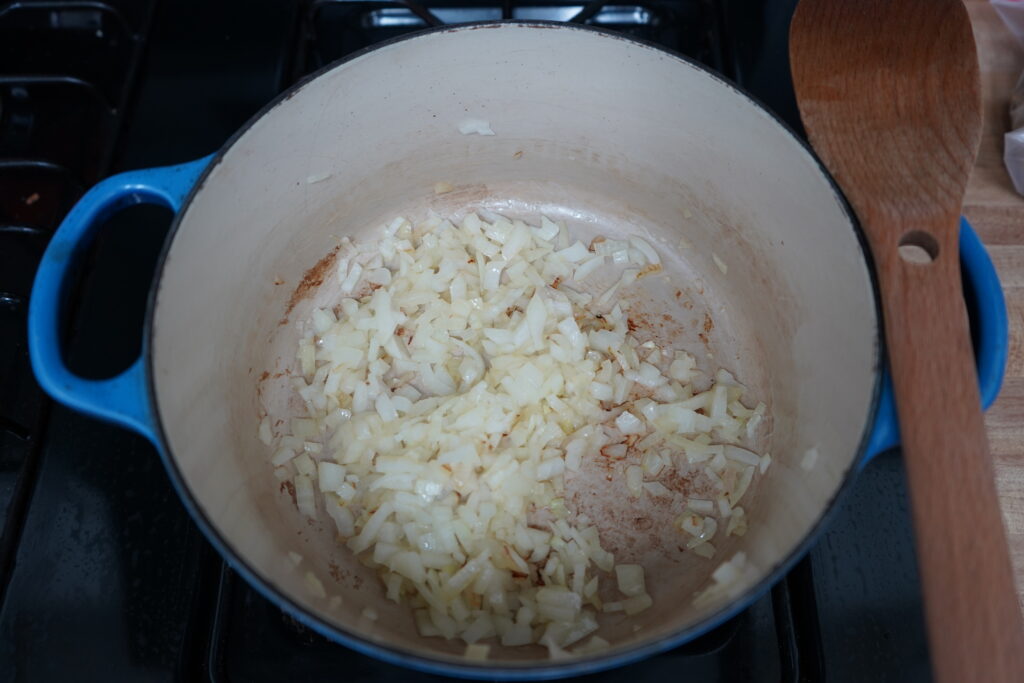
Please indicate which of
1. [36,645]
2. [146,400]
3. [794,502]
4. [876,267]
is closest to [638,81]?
[876,267]

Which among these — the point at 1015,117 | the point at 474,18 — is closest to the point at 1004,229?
the point at 1015,117

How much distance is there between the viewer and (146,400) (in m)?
0.74

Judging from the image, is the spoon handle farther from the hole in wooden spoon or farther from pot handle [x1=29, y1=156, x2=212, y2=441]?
pot handle [x1=29, y1=156, x2=212, y2=441]

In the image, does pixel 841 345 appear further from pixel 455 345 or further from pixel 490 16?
pixel 490 16

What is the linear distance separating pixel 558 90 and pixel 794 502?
0.62 metres

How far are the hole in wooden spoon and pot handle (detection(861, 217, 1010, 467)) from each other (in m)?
0.03

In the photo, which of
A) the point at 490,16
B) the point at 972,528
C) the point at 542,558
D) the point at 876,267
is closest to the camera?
the point at 972,528

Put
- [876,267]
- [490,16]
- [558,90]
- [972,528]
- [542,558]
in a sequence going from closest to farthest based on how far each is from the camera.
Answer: [972,528], [876,267], [542,558], [558,90], [490,16]

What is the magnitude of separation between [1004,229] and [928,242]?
0.33 m

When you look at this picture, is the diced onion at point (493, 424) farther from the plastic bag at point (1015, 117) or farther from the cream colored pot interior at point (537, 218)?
the plastic bag at point (1015, 117)

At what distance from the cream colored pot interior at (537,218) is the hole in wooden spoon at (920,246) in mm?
59

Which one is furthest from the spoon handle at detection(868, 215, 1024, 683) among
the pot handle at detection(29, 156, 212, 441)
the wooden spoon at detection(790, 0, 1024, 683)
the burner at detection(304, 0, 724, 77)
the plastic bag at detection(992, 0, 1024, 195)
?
the pot handle at detection(29, 156, 212, 441)

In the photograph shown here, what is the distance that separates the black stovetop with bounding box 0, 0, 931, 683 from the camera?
2.78ft

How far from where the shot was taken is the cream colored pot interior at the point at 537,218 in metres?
0.83
